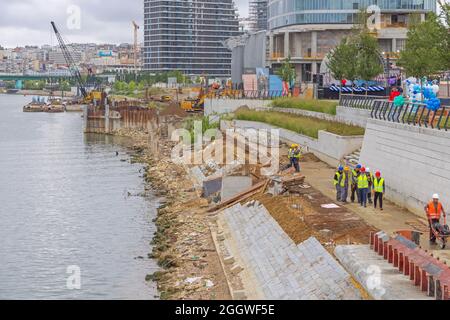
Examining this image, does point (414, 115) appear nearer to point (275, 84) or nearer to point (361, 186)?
point (361, 186)

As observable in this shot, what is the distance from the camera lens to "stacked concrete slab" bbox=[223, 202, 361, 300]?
22141 mm

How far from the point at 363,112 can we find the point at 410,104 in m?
11.4

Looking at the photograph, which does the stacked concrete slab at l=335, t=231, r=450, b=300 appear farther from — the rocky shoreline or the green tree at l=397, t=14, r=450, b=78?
the green tree at l=397, t=14, r=450, b=78

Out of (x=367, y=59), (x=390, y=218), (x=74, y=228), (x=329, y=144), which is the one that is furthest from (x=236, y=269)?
(x=367, y=59)

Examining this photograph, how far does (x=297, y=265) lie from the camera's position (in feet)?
82.5

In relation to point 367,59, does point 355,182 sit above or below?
below

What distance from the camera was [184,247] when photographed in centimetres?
3372

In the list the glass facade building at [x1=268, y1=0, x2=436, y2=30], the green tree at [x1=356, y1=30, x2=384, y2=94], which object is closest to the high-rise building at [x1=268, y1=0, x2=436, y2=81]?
the glass facade building at [x1=268, y1=0, x2=436, y2=30]

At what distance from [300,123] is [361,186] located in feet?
73.1

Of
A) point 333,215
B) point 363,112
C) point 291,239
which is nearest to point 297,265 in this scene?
point 291,239

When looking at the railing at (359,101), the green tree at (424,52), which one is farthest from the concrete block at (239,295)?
the railing at (359,101)

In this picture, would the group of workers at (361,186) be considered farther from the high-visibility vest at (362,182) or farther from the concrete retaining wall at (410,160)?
the concrete retaining wall at (410,160)

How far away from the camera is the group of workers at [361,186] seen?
30.5 metres

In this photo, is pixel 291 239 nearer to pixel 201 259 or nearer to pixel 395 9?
pixel 201 259
